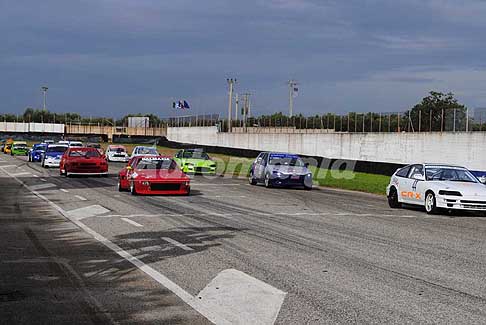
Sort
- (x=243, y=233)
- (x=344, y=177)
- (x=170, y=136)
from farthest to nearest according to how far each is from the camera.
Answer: (x=170, y=136), (x=344, y=177), (x=243, y=233)

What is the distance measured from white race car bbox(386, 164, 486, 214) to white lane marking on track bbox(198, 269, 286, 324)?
1112 cm

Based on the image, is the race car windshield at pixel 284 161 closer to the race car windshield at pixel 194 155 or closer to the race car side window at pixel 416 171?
the race car side window at pixel 416 171

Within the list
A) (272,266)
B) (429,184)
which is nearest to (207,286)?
(272,266)

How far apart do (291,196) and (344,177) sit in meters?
12.9

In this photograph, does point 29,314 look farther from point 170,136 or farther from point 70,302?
point 170,136

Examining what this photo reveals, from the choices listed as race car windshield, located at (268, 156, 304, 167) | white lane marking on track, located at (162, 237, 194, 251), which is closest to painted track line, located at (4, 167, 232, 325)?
white lane marking on track, located at (162, 237, 194, 251)

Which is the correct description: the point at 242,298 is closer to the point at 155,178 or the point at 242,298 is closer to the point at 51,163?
the point at 155,178

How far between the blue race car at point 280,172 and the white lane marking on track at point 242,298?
806 inches

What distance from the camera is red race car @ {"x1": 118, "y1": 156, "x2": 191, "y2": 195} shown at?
24.2m

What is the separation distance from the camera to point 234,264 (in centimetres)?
1070

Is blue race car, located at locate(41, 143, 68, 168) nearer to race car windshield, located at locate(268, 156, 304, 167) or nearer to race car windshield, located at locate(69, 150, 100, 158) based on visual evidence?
race car windshield, located at locate(69, 150, 100, 158)

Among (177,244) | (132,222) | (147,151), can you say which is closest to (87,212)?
(132,222)

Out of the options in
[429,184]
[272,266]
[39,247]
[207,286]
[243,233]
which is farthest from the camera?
[429,184]

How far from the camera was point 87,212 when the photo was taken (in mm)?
18828
